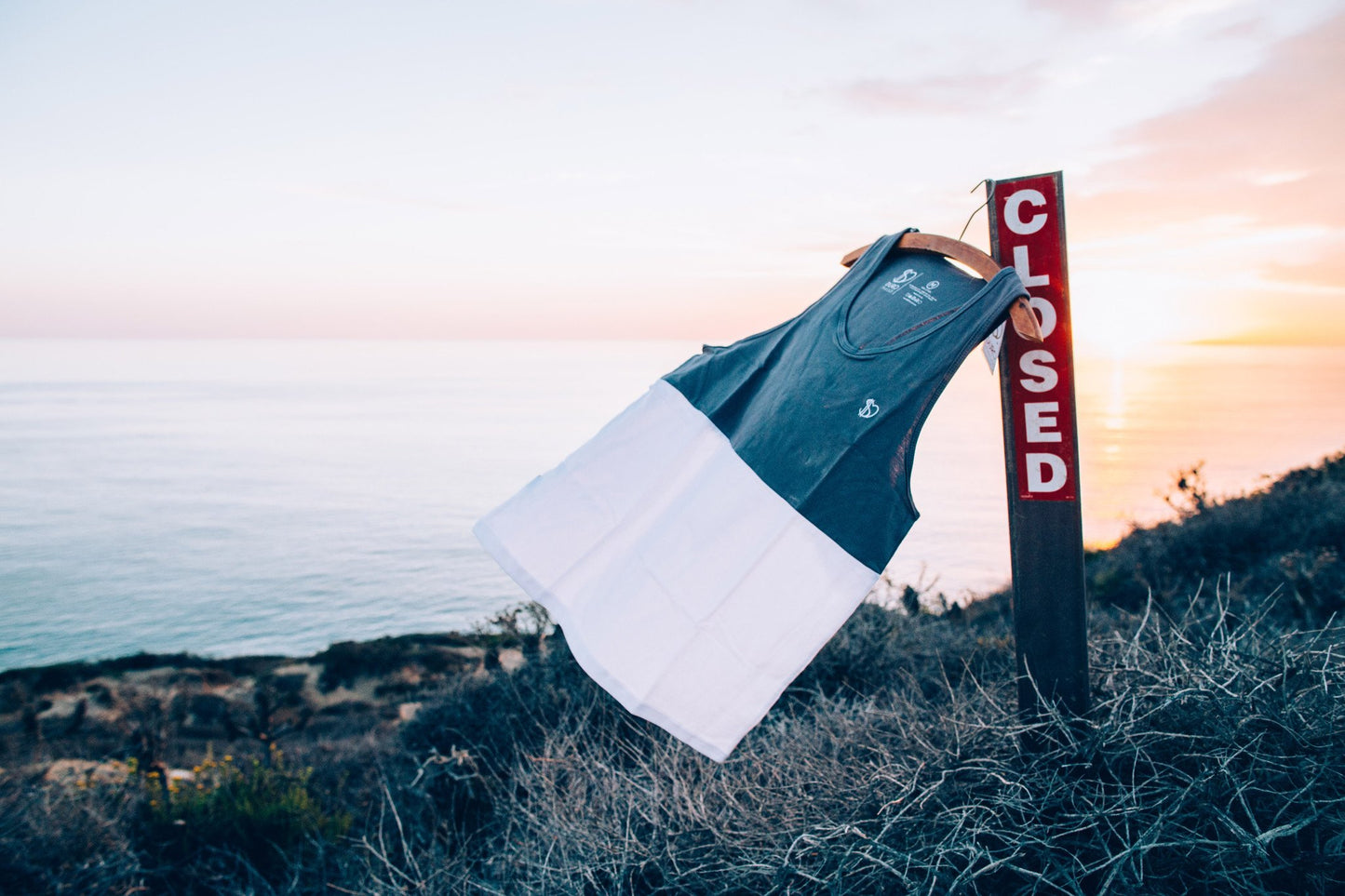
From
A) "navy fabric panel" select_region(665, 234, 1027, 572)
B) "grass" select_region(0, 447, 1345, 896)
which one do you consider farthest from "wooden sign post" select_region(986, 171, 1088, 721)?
"navy fabric panel" select_region(665, 234, 1027, 572)

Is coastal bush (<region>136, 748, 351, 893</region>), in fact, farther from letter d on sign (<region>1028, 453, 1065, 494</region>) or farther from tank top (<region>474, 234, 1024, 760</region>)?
letter d on sign (<region>1028, 453, 1065, 494</region>)

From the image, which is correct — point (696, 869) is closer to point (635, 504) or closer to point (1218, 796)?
point (635, 504)

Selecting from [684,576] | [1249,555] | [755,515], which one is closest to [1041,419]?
[755,515]

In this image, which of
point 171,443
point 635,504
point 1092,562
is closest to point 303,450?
point 171,443

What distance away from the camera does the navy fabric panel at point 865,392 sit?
225cm

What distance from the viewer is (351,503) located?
30.0 m

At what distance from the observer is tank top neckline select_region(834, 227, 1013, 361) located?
234 cm

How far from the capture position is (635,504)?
107 inches

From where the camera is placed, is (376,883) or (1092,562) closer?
(376,883)

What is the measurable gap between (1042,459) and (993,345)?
0.49 meters

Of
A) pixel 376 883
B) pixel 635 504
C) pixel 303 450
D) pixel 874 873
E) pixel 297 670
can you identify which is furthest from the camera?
pixel 303 450

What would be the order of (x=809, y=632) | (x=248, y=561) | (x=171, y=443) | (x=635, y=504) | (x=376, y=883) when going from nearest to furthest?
1. (x=809, y=632)
2. (x=635, y=504)
3. (x=376, y=883)
4. (x=248, y=561)
5. (x=171, y=443)

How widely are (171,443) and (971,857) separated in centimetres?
5705

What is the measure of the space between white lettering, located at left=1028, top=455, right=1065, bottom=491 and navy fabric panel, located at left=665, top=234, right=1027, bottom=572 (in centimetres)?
72
